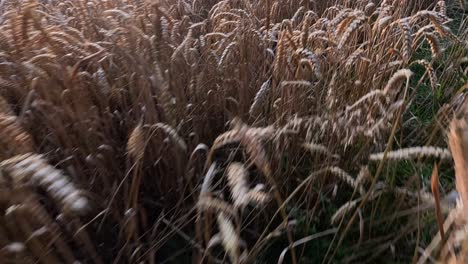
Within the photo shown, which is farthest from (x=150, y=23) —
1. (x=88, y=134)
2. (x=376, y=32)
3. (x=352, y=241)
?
(x=352, y=241)

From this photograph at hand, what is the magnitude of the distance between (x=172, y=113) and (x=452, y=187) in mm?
727

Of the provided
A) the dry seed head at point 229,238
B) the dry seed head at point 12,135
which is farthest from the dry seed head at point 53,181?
the dry seed head at point 229,238

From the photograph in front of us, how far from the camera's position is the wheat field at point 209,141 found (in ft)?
3.47

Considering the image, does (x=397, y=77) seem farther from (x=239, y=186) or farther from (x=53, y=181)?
(x=53, y=181)

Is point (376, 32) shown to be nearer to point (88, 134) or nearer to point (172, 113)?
point (172, 113)

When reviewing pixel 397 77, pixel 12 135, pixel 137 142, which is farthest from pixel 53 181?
pixel 397 77

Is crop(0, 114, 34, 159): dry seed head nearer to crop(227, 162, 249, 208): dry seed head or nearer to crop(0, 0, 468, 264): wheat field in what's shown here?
crop(0, 0, 468, 264): wheat field

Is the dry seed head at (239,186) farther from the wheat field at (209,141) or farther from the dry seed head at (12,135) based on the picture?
the dry seed head at (12,135)

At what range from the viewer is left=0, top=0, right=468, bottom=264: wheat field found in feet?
3.47

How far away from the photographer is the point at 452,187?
134 cm

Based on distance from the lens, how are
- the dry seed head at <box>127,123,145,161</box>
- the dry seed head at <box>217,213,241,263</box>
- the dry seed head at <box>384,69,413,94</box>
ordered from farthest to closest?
the dry seed head at <box>384,69,413,94</box>
the dry seed head at <box>127,123,145,161</box>
the dry seed head at <box>217,213,241,263</box>

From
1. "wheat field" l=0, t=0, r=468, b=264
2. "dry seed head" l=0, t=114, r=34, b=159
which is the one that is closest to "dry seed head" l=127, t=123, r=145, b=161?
"wheat field" l=0, t=0, r=468, b=264

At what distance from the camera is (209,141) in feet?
4.89

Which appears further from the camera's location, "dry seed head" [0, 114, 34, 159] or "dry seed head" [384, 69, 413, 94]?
"dry seed head" [384, 69, 413, 94]
